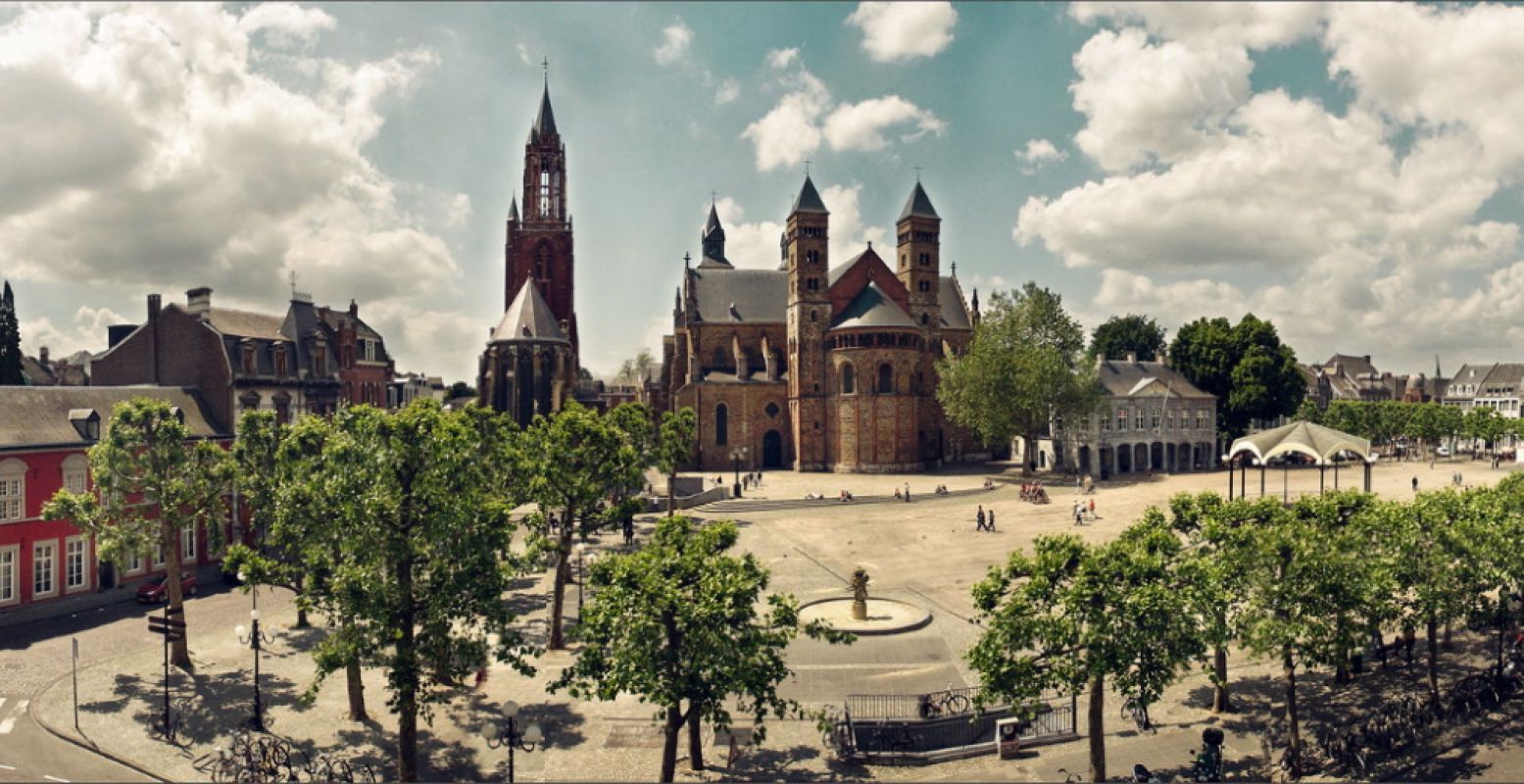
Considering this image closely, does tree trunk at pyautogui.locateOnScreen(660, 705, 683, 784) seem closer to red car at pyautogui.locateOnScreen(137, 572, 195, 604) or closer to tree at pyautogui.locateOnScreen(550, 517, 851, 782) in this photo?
tree at pyautogui.locateOnScreen(550, 517, 851, 782)

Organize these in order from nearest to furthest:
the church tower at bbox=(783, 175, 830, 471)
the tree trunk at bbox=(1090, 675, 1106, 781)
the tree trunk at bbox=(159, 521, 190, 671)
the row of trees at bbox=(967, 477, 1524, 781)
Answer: the row of trees at bbox=(967, 477, 1524, 781) → the tree trunk at bbox=(1090, 675, 1106, 781) → the tree trunk at bbox=(159, 521, 190, 671) → the church tower at bbox=(783, 175, 830, 471)

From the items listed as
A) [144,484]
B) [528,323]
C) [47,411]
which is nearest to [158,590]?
[144,484]

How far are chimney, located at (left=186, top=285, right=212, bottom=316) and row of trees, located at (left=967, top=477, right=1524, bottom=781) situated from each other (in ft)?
150

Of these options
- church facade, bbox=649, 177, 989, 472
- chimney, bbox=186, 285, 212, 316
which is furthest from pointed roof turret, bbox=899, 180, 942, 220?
→ chimney, bbox=186, 285, 212, 316

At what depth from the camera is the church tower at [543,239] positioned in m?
84.1

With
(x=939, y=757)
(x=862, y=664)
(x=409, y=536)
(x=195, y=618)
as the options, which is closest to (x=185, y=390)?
(x=195, y=618)

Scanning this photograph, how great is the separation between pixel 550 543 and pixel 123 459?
1509 centimetres

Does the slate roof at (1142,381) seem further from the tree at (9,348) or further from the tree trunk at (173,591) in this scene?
the tree at (9,348)

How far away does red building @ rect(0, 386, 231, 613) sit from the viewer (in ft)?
103

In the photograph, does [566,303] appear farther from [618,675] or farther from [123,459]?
[618,675]

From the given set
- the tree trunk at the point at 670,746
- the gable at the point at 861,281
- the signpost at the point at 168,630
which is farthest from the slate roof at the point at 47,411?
the gable at the point at 861,281

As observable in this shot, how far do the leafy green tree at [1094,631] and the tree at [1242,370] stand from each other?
65136mm

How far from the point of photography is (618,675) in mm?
15391

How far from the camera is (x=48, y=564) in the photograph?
3247 cm
